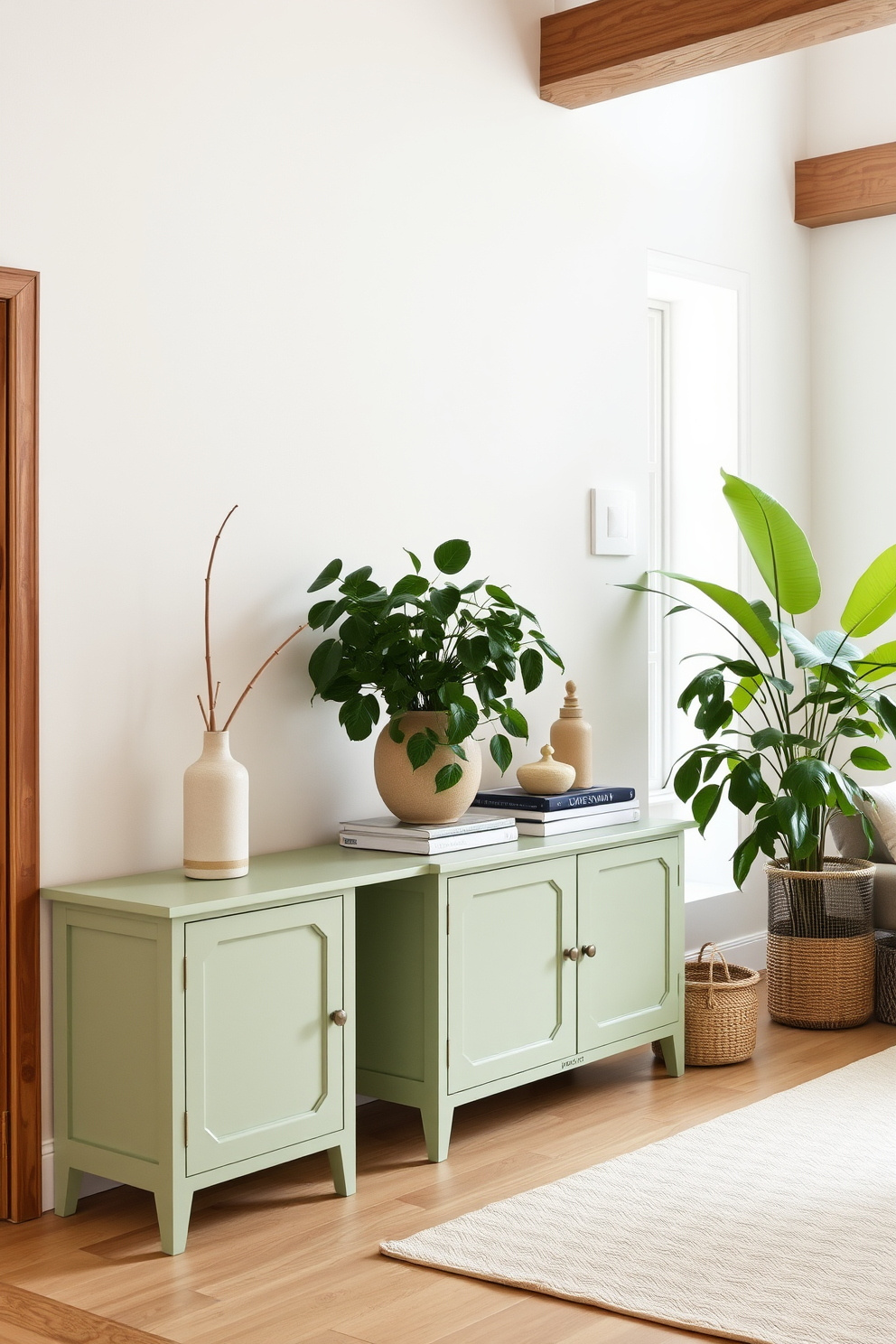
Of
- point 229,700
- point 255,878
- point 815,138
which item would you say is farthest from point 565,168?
point 255,878

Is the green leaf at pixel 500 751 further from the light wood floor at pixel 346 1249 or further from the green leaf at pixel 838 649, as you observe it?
the green leaf at pixel 838 649

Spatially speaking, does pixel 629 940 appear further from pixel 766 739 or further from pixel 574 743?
pixel 766 739

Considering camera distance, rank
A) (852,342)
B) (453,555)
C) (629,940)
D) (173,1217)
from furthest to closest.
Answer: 1. (852,342)
2. (629,940)
3. (453,555)
4. (173,1217)

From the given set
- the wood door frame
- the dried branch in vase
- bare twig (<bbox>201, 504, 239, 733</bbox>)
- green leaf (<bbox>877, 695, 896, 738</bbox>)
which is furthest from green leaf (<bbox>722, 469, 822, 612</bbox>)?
the wood door frame

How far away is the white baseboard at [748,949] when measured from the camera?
16.2 ft

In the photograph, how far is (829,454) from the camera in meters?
5.43

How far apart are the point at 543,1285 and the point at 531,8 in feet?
10.7

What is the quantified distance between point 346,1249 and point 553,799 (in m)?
1.25

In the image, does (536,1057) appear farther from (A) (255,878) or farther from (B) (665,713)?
(B) (665,713)

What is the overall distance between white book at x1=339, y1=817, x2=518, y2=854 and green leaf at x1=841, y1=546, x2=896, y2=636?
1.51 metres

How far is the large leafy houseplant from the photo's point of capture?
128 inches

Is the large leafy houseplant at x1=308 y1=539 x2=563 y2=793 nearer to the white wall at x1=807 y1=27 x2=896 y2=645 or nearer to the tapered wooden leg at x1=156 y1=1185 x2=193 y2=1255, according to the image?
the tapered wooden leg at x1=156 y1=1185 x2=193 y2=1255

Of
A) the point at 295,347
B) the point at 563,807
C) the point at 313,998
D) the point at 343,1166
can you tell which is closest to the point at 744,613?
the point at 563,807

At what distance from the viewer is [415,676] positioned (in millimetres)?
3320
